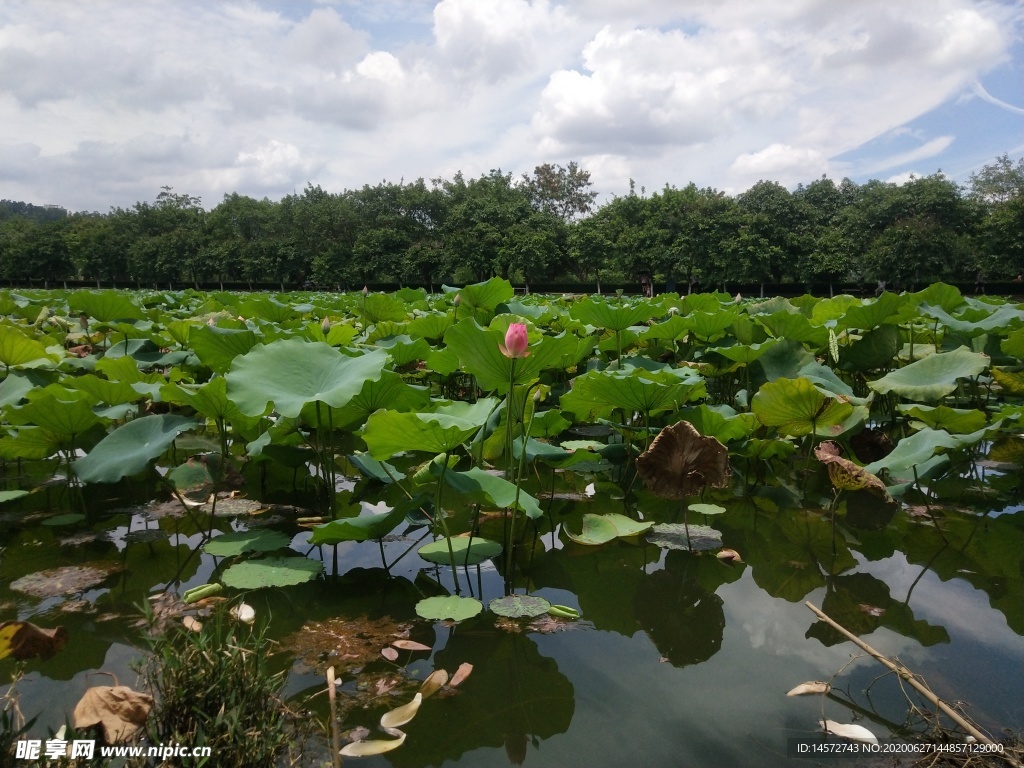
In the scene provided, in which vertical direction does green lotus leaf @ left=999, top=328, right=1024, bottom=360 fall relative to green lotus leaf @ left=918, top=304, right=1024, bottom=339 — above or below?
below

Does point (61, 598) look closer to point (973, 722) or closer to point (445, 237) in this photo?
point (973, 722)

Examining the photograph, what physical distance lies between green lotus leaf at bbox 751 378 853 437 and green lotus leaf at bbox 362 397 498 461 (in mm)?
958

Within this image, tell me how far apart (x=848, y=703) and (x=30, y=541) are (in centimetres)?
204

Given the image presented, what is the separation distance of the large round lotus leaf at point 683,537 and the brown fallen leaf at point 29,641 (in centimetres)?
135

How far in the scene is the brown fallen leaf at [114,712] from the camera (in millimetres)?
851

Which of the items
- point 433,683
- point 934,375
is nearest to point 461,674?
point 433,683

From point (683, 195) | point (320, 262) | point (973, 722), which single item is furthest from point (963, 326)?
point (320, 262)

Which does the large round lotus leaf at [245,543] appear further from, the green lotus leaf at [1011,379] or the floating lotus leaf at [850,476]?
the green lotus leaf at [1011,379]

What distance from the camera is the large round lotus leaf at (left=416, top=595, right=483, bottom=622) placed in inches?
47.9

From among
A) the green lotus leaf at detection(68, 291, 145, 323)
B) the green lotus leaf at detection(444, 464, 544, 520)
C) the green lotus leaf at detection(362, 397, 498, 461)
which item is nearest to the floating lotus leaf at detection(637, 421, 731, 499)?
the green lotus leaf at detection(444, 464, 544, 520)

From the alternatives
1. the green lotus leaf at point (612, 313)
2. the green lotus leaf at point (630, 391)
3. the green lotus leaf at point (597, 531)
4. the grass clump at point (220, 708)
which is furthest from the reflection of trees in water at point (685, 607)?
the green lotus leaf at point (612, 313)

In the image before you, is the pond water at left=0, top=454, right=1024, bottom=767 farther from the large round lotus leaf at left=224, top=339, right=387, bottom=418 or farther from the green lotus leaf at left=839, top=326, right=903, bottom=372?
the green lotus leaf at left=839, top=326, right=903, bottom=372

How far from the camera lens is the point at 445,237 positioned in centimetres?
2984

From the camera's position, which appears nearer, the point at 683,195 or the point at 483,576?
the point at 483,576
